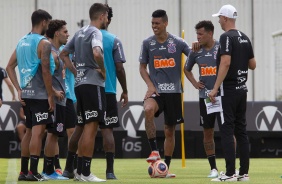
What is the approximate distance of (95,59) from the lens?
12125 mm

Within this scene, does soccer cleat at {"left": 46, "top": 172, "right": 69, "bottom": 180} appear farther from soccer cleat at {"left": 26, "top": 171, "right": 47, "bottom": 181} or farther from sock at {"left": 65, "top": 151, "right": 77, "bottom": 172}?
soccer cleat at {"left": 26, "top": 171, "right": 47, "bottom": 181}

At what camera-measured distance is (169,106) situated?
1476cm

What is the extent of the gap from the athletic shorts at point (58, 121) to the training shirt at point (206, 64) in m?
2.33

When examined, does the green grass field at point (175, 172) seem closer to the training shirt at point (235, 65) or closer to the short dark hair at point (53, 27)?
the training shirt at point (235, 65)

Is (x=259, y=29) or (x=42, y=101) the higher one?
(x=259, y=29)

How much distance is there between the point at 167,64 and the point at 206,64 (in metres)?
0.62

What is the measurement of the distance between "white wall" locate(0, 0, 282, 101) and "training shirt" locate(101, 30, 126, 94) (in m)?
19.4

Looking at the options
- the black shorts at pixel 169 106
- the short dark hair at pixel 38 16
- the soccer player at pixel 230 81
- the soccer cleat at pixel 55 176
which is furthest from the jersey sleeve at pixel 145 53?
the soccer player at pixel 230 81

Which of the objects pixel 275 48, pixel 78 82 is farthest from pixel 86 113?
pixel 275 48

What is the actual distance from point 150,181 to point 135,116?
10.9 m

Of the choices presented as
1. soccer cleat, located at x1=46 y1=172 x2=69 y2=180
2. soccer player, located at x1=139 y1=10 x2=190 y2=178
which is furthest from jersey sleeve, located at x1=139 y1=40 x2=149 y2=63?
soccer cleat, located at x1=46 y1=172 x2=69 y2=180

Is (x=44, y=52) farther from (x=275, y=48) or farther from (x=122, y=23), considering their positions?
(x=122, y=23)

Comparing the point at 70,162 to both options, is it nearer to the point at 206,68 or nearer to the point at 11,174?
the point at 11,174

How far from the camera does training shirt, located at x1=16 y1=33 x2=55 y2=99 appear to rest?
42.3 feet
